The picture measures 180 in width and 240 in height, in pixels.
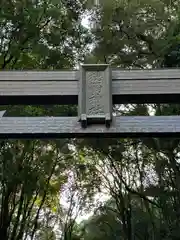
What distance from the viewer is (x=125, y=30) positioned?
9477 mm

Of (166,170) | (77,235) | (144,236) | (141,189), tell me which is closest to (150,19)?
(166,170)

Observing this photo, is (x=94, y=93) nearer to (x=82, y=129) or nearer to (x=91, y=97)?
(x=91, y=97)

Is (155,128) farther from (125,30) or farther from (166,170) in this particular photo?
(166,170)

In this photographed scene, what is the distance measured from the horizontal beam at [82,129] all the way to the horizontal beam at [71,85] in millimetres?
271

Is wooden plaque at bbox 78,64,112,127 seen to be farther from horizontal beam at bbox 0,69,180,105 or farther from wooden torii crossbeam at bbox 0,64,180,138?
horizontal beam at bbox 0,69,180,105

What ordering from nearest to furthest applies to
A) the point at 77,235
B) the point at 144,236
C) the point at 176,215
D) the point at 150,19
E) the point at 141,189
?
the point at 150,19
the point at 176,215
the point at 141,189
the point at 144,236
the point at 77,235

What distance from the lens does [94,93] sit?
162 inches

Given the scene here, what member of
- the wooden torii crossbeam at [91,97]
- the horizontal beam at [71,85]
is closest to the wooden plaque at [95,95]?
the wooden torii crossbeam at [91,97]

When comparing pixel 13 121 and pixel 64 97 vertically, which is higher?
pixel 64 97

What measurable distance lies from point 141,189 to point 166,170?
7.21 ft

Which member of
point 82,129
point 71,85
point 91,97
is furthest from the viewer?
point 71,85

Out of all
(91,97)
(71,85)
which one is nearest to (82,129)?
(91,97)

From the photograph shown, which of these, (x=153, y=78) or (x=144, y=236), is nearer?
(x=153, y=78)

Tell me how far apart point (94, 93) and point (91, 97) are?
2.2 inches
